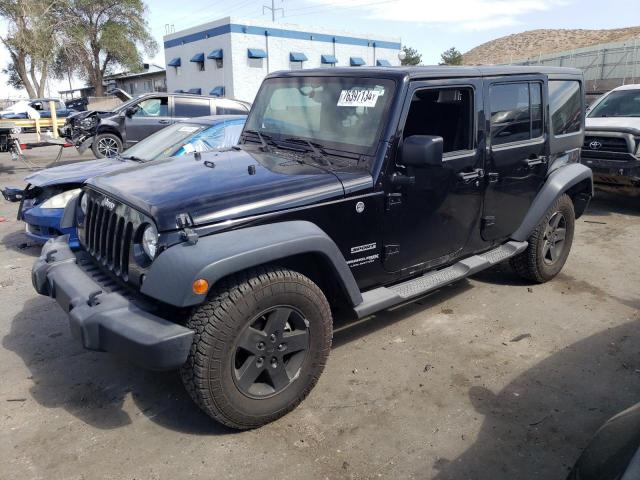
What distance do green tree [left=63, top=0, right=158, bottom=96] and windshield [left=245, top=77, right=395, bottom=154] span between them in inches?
1641

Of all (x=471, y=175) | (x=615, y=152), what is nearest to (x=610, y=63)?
(x=615, y=152)

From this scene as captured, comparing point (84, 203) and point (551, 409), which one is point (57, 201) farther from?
point (551, 409)

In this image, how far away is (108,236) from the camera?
3.17 metres

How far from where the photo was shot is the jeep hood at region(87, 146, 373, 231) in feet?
9.07

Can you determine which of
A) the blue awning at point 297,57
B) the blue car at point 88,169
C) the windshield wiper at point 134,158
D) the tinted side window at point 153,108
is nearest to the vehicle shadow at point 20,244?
the blue car at point 88,169

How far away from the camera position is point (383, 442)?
286cm

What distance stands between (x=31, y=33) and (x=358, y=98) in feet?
135

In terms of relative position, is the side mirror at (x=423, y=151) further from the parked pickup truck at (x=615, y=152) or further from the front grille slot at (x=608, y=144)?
the parked pickup truck at (x=615, y=152)

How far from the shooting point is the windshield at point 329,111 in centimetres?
346

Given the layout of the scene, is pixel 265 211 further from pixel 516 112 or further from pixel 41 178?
pixel 41 178

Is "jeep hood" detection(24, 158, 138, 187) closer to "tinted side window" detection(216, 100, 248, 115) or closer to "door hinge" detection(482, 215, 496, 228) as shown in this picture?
"door hinge" detection(482, 215, 496, 228)

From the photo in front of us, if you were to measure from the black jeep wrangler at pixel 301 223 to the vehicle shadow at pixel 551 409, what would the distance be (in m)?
0.90

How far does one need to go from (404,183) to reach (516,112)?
1.60 metres

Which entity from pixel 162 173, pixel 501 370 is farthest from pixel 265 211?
pixel 501 370
